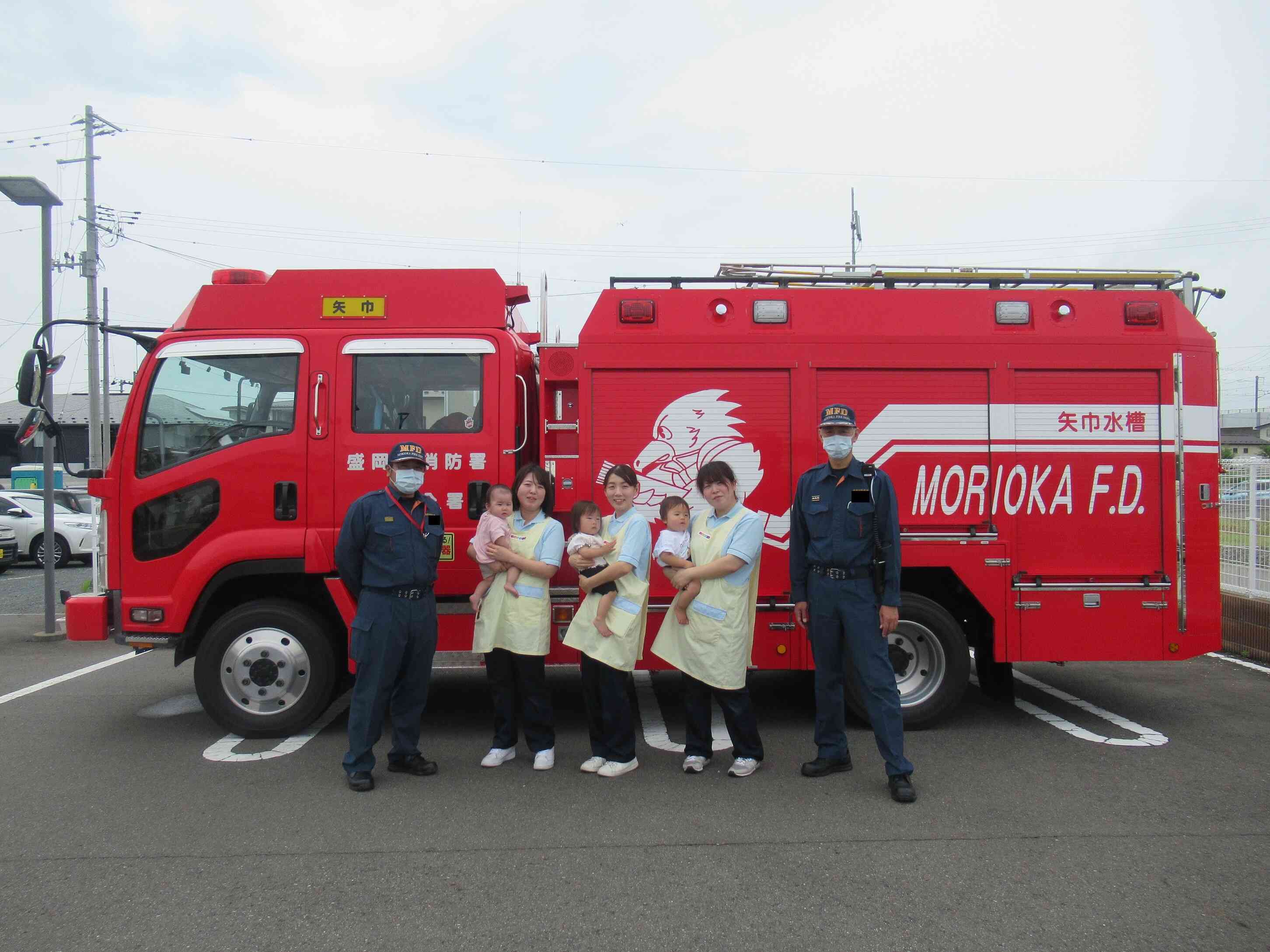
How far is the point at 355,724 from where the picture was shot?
4.70 metres

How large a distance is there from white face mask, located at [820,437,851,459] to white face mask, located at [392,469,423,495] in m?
2.19

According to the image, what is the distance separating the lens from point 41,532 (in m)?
17.3

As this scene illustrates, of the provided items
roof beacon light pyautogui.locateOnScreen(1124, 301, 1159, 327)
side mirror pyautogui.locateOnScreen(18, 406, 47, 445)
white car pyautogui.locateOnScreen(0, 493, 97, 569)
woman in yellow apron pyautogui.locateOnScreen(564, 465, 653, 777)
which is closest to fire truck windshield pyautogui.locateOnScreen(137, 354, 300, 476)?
side mirror pyautogui.locateOnScreen(18, 406, 47, 445)

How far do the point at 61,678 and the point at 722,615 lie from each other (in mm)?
6147

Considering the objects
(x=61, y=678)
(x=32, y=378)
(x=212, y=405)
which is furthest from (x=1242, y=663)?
(x=61, y=678)

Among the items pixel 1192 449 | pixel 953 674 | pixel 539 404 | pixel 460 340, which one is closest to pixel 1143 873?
pixel 953 674

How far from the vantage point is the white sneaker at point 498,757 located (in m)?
5.01

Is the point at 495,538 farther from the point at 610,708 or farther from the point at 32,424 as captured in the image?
the point at 32,424

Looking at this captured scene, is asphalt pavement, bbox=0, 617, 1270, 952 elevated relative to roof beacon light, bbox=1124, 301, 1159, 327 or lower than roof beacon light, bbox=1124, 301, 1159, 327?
lower

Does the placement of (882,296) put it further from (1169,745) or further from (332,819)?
(332,819)

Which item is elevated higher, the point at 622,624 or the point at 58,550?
the point at 622,624

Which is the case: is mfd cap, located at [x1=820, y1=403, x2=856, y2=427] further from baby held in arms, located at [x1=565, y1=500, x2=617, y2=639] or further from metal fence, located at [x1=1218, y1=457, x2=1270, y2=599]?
metal fence, located at [x1=1218, y1=457, x2=1270, y2=599]

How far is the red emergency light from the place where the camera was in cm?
569

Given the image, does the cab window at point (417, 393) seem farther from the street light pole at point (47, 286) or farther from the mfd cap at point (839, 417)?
the street light pole at point (47, 286)
